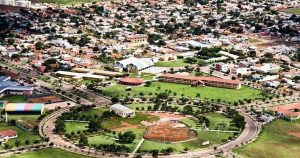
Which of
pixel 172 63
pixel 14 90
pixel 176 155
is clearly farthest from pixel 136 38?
pixel 176 155

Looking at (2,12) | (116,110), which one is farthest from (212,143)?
(2,12)

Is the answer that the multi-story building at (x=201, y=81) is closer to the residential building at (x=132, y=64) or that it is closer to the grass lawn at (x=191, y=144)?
the residential building at (x=132, y=64)

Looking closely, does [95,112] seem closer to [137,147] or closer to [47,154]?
[137,147]

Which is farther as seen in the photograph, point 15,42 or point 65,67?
point 15,42

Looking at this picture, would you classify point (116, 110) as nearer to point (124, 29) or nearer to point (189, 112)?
point (189, 112)

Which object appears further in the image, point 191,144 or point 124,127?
point 124,127

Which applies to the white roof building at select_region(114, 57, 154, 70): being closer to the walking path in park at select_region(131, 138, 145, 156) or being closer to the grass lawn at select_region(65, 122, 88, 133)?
the grass lawn at select_region(65, 122, 88, 133)

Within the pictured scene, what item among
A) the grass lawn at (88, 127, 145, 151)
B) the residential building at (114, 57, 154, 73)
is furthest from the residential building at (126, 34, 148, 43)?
the grass lawn at (88, 127, 145, 151)

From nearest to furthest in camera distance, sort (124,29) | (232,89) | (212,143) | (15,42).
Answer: (212,143) → (232,89) → (15,42) → (124,29)
